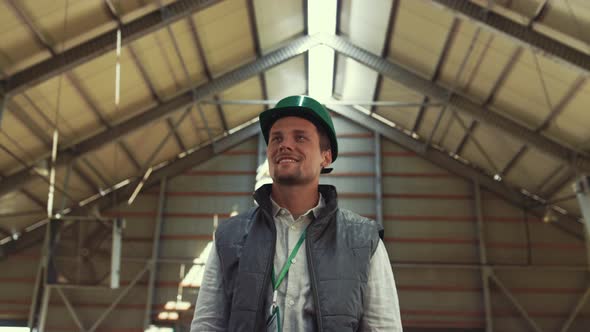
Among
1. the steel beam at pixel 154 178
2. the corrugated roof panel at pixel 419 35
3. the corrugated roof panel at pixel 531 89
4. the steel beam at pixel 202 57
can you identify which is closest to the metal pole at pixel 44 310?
the steel beam at pixel 154 178

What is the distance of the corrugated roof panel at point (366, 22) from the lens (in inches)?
400

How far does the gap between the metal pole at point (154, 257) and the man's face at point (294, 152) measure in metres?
13.0

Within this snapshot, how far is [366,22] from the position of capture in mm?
10914

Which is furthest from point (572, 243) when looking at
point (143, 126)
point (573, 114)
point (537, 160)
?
point (143, 126)

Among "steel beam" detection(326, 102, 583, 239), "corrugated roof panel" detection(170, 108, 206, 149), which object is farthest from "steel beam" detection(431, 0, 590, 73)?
"corrugated roof panel" detection(170, 108, 206, 149)

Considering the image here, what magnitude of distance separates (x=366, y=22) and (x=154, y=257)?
27.6 ft

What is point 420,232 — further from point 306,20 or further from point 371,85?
point 306,20

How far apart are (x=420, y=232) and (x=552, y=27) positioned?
740 centimetres

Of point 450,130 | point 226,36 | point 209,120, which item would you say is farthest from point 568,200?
point 209,120

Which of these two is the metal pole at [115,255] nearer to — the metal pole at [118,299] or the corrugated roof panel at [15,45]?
the corrugated roof panel at [15,45]

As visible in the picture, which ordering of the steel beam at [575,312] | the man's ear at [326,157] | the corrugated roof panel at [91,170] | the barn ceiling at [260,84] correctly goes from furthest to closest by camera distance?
the steel beam at [575,312] → the corrugated roof panel at [91,170] → the barn ceiling at [260,84] → the man's ear at [326,157]

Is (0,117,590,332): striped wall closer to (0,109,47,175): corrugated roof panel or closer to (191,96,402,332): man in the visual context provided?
(0,109,47,175): corrugated roof panel

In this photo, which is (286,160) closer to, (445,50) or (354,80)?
(445,50)

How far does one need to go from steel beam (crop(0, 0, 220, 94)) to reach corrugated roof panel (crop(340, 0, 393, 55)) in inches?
144
